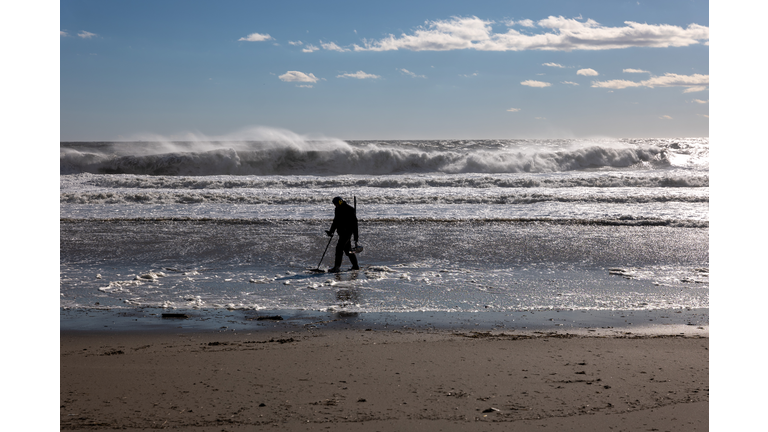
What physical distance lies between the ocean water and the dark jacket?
79 cm

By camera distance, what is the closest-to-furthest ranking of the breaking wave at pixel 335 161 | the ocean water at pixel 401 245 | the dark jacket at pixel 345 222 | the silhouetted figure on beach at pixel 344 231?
the ocean water at pixel 401 245 → the silhouetted figure on beach at pixel 344 231 → the dark jacket at pixel 345 222 → the breaking wave at pixel 335 161

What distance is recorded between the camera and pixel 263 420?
3.36 meters

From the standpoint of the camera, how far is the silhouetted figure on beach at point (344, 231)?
9031mm

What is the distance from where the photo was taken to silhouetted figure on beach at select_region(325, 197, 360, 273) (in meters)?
9.03

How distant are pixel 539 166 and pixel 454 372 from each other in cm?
3176

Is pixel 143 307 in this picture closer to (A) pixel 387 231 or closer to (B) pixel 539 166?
(A) pixel 387 231

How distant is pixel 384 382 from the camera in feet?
13.1

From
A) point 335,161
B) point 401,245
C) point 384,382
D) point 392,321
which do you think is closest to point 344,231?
point 401,245

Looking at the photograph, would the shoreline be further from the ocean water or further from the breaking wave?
the breaking wave

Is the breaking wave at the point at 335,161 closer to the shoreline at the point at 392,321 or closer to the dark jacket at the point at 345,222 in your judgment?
the dark jacket at the point at 345,222

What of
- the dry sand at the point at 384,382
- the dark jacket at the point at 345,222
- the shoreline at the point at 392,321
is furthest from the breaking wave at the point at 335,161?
the dry sand at the point at 384,382

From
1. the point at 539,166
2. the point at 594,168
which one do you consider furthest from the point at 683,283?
the point at 594,168

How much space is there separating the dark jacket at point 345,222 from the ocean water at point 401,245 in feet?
2.60

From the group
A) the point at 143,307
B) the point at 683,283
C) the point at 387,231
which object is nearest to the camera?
the point at 143,307
